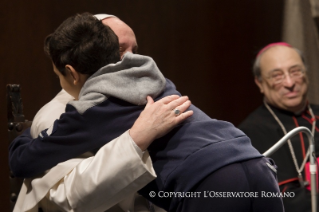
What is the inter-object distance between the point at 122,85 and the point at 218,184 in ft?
1.42

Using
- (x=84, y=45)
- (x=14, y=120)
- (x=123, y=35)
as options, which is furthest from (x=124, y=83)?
(x=14, y=120)

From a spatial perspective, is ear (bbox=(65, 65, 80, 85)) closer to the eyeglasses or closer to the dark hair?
the dark hair

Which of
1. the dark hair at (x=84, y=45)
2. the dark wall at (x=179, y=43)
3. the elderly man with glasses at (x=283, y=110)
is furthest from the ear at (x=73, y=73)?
the elderly man with glasses at (x=283, y=110)

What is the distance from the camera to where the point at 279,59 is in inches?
127

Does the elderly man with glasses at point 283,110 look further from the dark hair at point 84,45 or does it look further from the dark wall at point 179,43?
the dark hair at point 84,45

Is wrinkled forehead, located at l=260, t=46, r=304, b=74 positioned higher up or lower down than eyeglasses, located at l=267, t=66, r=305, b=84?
higher up

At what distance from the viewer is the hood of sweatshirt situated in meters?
1.53

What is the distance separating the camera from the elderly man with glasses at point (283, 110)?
10.0 feet

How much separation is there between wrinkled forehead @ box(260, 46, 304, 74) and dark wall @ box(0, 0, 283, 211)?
15.1 inches

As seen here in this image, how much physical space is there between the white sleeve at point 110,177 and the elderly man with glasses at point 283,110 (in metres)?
Result: 1.65

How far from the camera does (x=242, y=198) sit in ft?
4.81

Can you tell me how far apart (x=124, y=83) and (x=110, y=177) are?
0.99 ft

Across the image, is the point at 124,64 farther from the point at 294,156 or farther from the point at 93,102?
the point at 294,156

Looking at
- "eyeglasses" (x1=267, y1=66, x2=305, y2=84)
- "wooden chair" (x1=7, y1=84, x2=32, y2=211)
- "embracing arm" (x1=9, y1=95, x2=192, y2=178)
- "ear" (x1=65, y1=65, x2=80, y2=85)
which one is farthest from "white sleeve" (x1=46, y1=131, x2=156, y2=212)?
"eyeglasses" (x1=267, y1=66, x2=305, y2=84)
